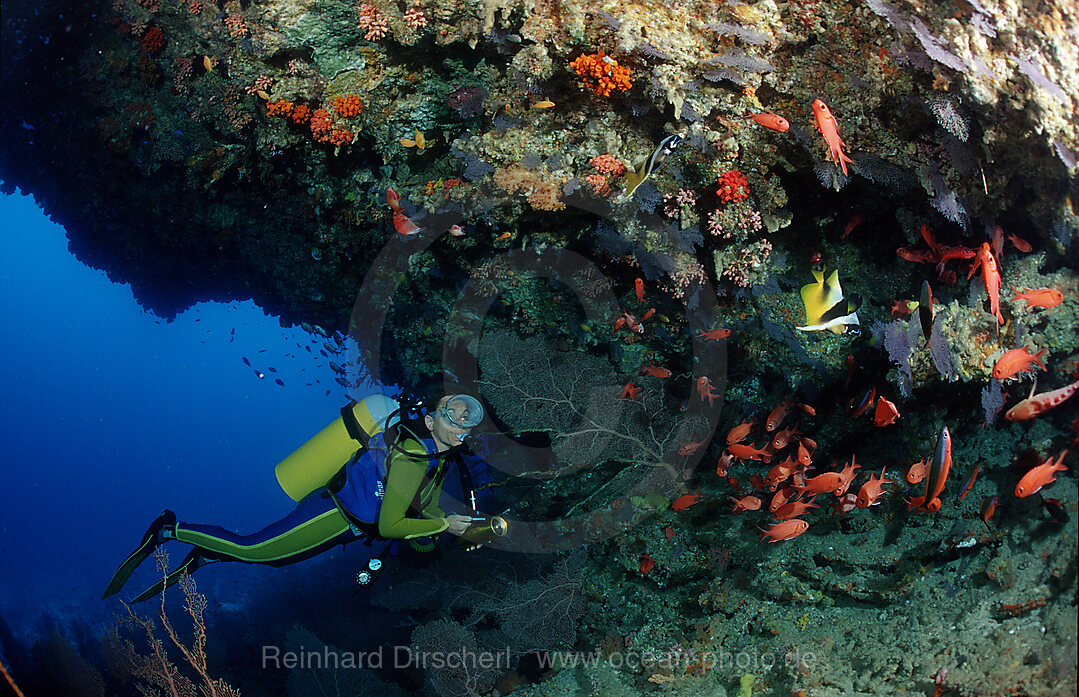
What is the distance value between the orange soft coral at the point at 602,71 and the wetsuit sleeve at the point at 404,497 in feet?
9.17

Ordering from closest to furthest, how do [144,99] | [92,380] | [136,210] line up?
[144,99] → [136,210] → [92,380]

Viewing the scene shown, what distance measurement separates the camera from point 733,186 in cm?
303

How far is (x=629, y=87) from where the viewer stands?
9.63 ft

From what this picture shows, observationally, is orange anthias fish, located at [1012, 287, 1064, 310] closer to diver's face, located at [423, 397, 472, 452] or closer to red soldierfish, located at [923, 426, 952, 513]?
red soldierfish, located at [923, 426, 952, 513]

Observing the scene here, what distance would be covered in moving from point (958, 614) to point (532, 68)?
431cm

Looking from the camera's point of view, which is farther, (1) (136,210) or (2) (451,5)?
(1) (136,210)

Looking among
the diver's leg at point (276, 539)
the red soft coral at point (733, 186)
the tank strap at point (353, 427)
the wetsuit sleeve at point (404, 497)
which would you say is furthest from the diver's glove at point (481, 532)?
the red soft coral at point (733, 186)

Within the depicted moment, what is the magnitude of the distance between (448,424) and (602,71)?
261cm

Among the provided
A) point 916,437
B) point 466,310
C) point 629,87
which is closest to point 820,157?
point 629,87

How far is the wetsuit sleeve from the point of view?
359cm

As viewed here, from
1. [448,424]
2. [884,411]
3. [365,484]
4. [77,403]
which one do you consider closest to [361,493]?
[365,484]

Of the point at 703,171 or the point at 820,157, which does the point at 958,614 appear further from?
the point at 703,171

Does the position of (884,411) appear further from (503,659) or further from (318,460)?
(318,460)

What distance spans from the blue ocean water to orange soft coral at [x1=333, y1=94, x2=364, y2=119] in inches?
150
